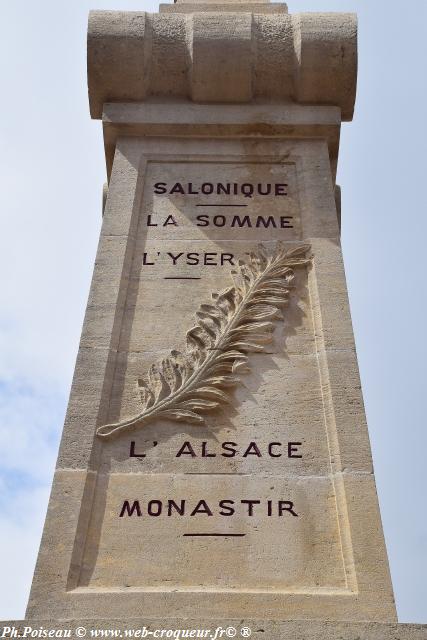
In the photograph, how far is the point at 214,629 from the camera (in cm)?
506

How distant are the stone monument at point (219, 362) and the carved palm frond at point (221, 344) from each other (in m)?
0.02

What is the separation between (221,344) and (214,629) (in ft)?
8.29

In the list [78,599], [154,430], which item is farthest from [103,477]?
[78,599]

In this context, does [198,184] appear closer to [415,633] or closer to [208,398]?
[208,398]

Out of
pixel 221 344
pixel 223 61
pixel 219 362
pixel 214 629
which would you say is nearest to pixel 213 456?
pixel 219 362

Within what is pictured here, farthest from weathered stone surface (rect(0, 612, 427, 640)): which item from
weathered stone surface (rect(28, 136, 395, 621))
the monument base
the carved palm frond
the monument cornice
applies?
the monument cornice

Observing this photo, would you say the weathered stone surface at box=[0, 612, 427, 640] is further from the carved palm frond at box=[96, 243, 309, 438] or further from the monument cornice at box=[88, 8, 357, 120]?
the monument cornice at box=[88, 8, 357, 120]

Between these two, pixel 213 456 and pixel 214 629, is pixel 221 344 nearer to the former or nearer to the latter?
pixel 213 456

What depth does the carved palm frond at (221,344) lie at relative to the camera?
6.60 meters

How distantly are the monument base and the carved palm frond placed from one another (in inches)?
64.4

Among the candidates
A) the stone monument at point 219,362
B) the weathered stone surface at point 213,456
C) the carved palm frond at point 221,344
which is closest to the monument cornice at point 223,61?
the stone monument at point 219,362

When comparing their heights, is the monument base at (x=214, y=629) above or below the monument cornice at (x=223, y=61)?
below

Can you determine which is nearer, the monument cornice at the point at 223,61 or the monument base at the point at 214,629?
the monument base at the point at 214,629

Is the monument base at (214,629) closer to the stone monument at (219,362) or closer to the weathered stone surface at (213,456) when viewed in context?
the stone monument at (219,362)
